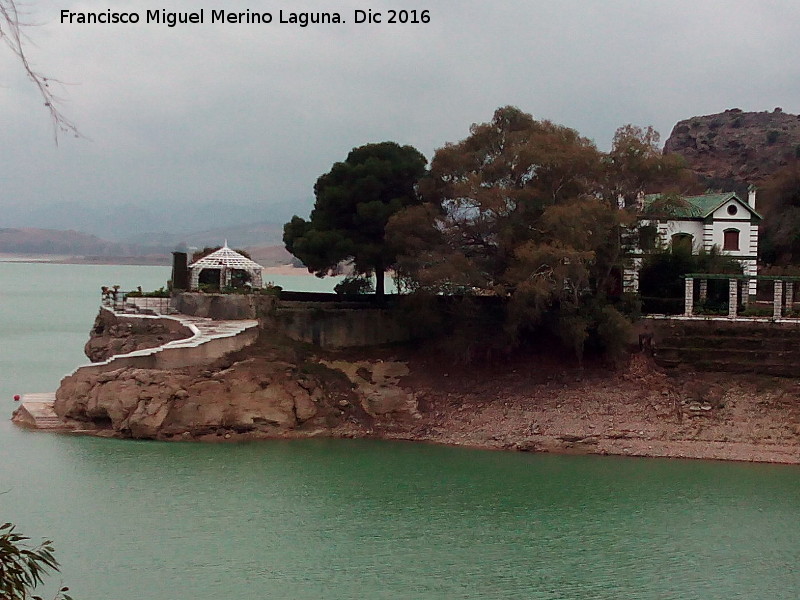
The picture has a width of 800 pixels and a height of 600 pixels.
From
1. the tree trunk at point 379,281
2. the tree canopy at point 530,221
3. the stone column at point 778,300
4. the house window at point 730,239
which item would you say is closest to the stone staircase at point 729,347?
the stone column at point 778,300

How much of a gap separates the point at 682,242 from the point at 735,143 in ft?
155

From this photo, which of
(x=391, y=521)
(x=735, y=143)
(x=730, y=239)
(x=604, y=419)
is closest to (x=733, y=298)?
(x=730, y=239)

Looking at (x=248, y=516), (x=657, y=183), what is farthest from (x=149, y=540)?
(x=657, y=183)

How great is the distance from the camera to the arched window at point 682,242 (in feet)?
144

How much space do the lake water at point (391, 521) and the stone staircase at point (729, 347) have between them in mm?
6129

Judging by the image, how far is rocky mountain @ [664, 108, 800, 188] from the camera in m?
81.8

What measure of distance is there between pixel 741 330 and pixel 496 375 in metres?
9.07

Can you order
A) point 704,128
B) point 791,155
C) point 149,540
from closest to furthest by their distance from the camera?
point 149,540, point 791,155, point 704,128

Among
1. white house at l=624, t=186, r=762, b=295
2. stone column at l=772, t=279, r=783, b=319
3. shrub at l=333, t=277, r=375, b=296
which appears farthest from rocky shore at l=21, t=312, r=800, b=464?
white house at l=624, t=186, r=762, b=295

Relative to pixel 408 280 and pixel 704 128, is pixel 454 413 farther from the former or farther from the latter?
pixel 704 128

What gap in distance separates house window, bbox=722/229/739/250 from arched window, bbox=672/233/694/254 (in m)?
1.40

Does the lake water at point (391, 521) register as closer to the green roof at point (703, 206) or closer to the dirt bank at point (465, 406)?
the dirt bank at point (465, 406)

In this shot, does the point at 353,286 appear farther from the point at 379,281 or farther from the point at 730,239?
the point at 730,239

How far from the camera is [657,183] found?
40.7 meters
